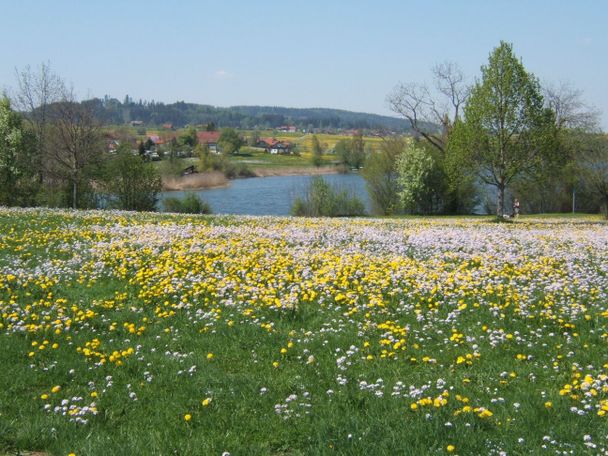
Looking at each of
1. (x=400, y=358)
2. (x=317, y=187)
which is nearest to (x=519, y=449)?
(x=400, y=358)

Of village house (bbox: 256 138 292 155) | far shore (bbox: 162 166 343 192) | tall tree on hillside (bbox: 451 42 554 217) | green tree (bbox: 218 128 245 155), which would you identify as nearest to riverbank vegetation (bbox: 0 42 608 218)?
A: tall tree on hillside (bbox: 451 42 554 217)

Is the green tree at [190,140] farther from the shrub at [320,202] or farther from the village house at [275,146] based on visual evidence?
the shrub at [320,202]

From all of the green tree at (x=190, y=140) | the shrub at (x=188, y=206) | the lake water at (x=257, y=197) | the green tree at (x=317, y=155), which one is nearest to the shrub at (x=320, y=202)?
the lake water at (x=257, y=197)

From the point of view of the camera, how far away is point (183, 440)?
5246mm

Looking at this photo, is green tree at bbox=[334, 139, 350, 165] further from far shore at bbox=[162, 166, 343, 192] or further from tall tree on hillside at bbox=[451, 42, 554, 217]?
tall tree on hillside at bbox=[451, 42, 554, 217]

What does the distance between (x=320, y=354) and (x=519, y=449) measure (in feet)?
9.98

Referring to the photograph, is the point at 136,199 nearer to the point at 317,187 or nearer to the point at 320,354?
the point at 317,187

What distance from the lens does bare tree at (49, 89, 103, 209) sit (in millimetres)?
40812

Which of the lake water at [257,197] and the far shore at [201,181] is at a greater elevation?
the far shore at [201,181]

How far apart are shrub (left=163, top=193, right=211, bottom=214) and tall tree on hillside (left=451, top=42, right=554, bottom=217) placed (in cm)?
1834

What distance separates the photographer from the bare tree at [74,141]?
40.8m

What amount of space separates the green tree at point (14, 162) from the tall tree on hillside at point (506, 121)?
29431mm

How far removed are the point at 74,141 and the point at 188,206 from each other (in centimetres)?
982

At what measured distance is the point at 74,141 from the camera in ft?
136
